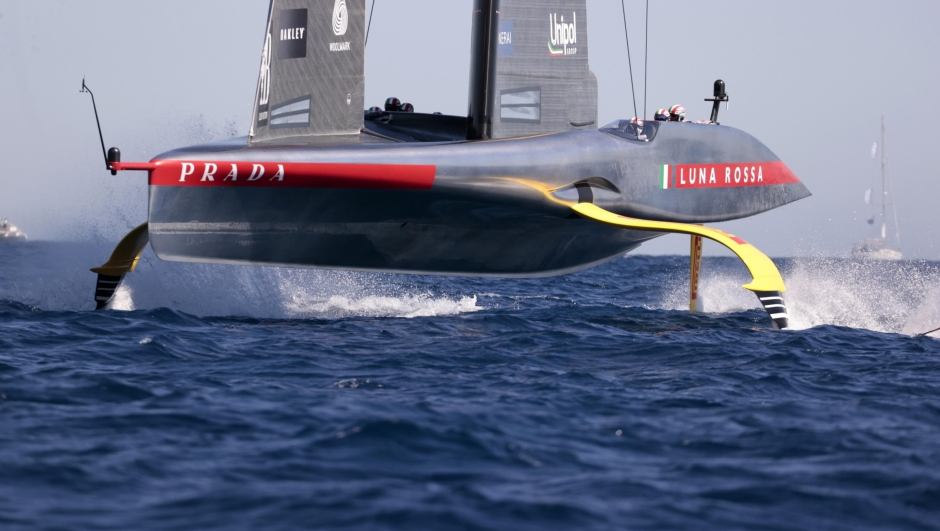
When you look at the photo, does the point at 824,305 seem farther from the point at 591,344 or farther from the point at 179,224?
the point at 179,224

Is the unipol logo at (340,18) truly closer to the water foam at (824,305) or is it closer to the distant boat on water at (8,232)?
the water foam at (824,305)

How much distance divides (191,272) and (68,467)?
7714 mm

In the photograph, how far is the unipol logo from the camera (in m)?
9.05

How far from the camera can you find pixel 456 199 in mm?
9156

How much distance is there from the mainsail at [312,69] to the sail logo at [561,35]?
249 centimetres

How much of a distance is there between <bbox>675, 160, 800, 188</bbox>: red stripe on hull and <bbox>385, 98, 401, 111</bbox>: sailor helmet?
3.79 metres

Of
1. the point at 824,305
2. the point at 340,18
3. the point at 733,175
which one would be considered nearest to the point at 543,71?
the point at 340,18

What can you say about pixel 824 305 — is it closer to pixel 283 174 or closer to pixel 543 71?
pixel 543 71

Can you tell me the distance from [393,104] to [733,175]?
4408 millimetres

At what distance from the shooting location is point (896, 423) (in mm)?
5258

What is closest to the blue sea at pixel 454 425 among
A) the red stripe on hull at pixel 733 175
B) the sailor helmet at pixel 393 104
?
the red stripe on hull at pixel 733 175

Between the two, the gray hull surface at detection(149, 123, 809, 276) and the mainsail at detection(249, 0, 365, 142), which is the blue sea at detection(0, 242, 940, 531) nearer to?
the gray hull surface at detection(149, 123, 809, 276)

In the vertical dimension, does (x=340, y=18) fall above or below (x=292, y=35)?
above

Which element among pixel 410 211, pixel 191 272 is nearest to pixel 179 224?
pixel 410 211
